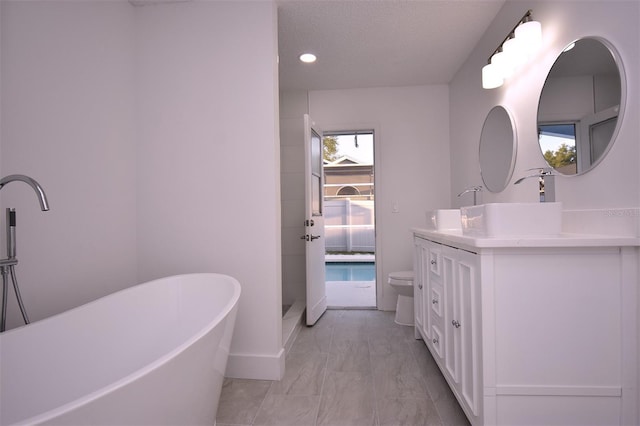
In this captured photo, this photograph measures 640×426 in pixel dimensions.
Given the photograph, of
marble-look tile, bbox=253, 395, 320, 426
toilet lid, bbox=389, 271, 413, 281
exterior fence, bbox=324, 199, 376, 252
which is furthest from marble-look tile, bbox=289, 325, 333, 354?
exterior fence, bbox=324, 199, 376, 252

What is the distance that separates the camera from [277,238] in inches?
82.6

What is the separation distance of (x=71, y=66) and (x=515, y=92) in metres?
2.69

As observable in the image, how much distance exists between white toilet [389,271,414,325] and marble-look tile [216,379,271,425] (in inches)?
57.4

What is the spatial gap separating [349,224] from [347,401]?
6.94 m

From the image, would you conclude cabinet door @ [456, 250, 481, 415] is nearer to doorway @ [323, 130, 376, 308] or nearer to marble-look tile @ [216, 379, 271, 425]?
marble-look tile @ [216, 379, 271, 425]

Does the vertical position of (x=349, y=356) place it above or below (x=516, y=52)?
below

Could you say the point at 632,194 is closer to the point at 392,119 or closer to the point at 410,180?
the point at 410,180

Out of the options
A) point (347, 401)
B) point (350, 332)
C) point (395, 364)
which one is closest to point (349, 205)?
point (350, 332)

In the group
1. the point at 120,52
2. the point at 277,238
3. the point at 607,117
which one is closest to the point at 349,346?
the point at 277,238

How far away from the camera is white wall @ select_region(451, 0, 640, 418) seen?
4.17 ft

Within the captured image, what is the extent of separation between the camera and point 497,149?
2389 mm

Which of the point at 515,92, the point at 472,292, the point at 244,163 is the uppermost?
the point at 515,92

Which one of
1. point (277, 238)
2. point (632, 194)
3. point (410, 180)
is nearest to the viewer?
point (632, 194)

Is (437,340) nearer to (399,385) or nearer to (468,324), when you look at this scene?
(399,385)
